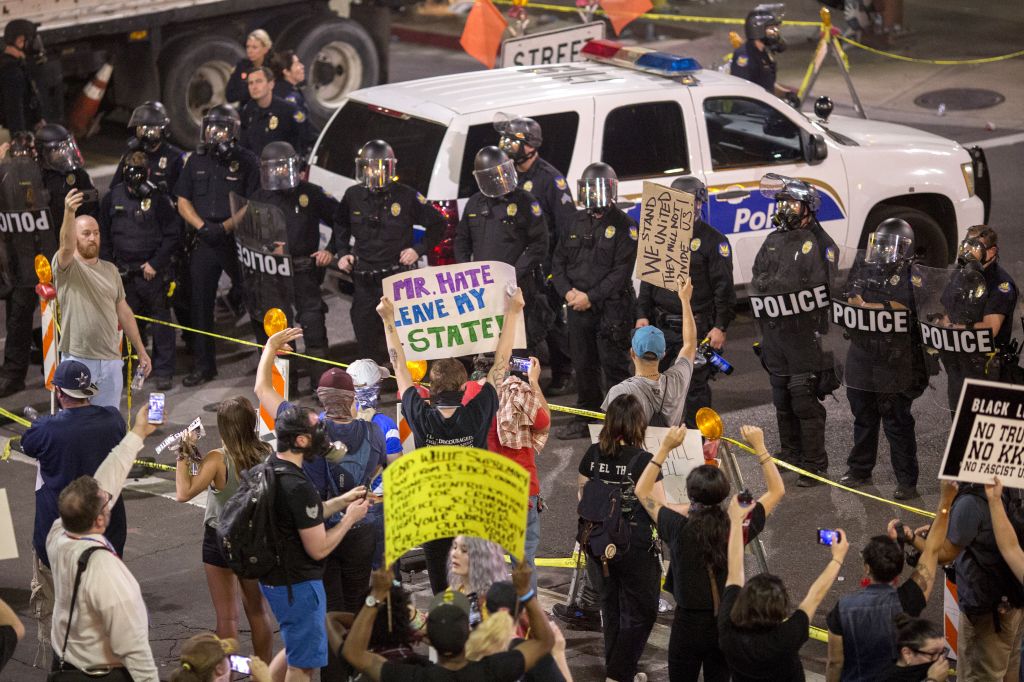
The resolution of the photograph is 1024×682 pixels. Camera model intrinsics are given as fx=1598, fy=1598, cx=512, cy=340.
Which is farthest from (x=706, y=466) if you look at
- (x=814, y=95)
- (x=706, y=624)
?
(x=814, y=95)

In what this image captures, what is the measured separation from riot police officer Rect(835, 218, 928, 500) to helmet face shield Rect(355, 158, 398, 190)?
131 inches

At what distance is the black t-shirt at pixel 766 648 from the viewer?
6285 millimetres

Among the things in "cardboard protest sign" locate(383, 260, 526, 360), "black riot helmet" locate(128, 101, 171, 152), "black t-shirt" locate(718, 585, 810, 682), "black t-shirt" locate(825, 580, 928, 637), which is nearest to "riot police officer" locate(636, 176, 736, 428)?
"cardboard protest sign" locate(383, 260, 526, 360)

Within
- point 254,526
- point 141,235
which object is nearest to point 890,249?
point 254,526

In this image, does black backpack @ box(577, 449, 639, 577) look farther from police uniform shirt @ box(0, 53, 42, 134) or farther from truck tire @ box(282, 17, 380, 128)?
truck tire @ box(282, 17, 380, 128)

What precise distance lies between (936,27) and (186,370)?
15.3 meters

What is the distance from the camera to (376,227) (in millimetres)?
11617

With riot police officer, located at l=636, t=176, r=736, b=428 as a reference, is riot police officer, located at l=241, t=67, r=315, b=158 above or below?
above

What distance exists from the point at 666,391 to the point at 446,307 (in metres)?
A: 1.34

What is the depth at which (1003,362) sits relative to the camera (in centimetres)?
966

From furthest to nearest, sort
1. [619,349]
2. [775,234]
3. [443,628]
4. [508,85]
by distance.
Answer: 1. [508,85]
2. [619,349]
3. [775,234]
4. [443,628]

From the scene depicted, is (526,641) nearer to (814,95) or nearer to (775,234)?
(775,234)

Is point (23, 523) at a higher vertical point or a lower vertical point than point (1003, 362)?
lower

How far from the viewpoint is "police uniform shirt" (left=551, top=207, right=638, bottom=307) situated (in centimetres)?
1120
